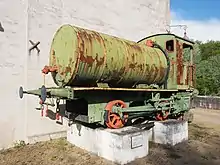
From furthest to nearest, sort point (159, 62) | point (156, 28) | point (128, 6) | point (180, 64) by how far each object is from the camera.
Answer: point (156, 28), point (128, 6), point (180, 64), point (159, 62)

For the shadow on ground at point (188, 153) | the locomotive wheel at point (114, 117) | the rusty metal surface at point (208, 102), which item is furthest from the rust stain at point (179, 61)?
the rusty metal surface at point (208, 102)

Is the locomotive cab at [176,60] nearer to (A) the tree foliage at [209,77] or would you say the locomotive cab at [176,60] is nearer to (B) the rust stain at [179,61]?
(B) the rust stain at [179,61]

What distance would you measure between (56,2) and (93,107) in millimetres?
3852

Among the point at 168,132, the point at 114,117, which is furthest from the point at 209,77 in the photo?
the point at 114,117

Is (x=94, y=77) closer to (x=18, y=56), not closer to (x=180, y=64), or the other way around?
(x=18, y=56)

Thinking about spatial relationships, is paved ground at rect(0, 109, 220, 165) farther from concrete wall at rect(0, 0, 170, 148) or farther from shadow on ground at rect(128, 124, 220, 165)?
concrete wall at rect(0, 0, 170, 148)

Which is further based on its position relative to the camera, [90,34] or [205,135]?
[205,135]

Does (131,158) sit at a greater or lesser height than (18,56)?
lesser

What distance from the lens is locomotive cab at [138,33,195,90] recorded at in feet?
26.1

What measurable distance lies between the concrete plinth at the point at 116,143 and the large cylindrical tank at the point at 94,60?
1306mm

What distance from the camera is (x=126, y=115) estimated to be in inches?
266

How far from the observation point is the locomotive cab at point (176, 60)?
797cm

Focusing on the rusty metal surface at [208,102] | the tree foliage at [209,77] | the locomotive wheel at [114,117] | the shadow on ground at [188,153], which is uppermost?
the tree foliage at [209,77]

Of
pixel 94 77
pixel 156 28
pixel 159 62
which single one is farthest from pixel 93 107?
pixel 156 28
